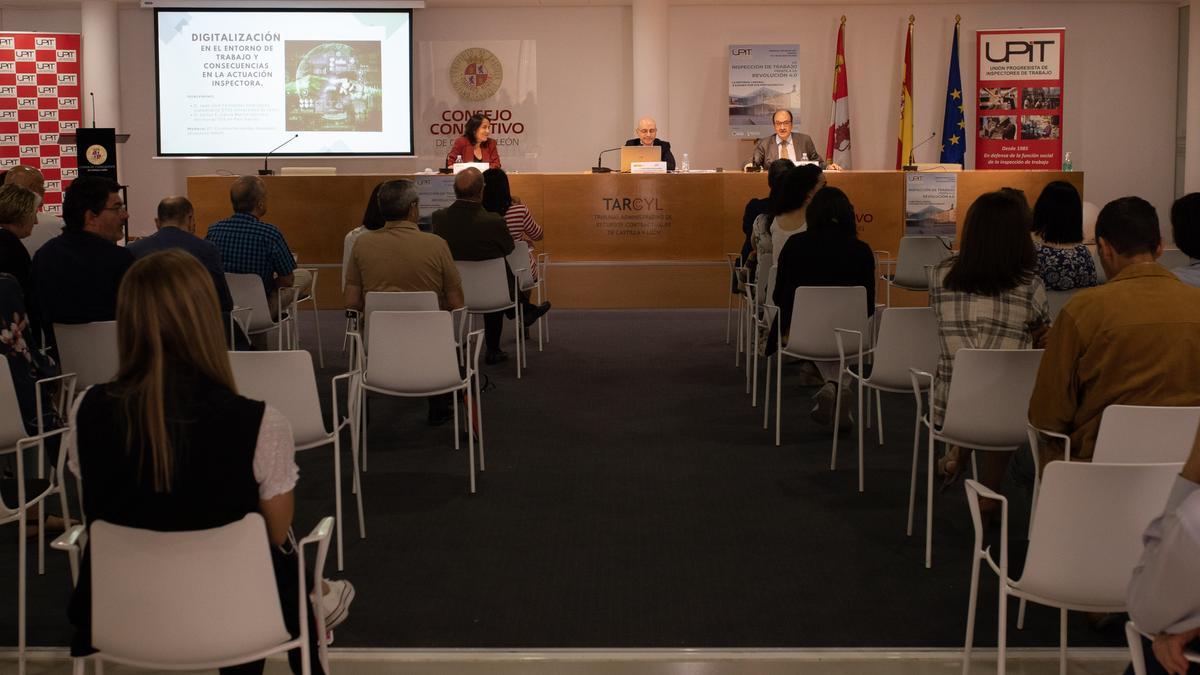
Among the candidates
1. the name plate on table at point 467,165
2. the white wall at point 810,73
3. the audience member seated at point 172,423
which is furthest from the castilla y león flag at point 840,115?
the audience member seated at point 172,423

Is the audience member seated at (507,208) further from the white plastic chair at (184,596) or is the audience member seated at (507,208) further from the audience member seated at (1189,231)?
the white plastic chair at (184,596)

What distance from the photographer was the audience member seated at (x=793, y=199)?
22.1ft

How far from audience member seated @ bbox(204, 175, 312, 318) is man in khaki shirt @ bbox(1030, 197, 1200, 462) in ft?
15.2

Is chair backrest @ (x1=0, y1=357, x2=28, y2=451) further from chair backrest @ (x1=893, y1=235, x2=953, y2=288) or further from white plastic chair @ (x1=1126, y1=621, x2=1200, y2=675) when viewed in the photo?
chair backrest @ (x1=893, y1=235, x2=953, y2=288)

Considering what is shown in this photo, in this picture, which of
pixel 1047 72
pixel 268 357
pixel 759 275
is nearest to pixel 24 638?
pixel 268 357

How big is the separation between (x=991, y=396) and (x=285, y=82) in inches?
392

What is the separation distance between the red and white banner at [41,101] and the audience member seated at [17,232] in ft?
27.8

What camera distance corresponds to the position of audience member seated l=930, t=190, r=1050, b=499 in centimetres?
427

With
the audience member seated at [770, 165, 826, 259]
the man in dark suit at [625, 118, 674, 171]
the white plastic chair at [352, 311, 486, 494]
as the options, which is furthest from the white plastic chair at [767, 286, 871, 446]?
the man in dark suit at [625, 118, 674, 171]

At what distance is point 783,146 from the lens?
430 inches

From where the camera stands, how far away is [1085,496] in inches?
102

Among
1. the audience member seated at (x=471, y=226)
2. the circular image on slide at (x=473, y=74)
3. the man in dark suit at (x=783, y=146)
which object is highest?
the circular image on slide at (x=473, y=74)

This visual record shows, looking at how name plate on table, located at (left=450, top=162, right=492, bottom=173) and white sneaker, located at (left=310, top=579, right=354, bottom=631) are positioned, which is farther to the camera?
name plate on table, located at (left=450, top=162, right=492, bottom=173)

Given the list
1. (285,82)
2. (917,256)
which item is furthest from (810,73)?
(285,82)
